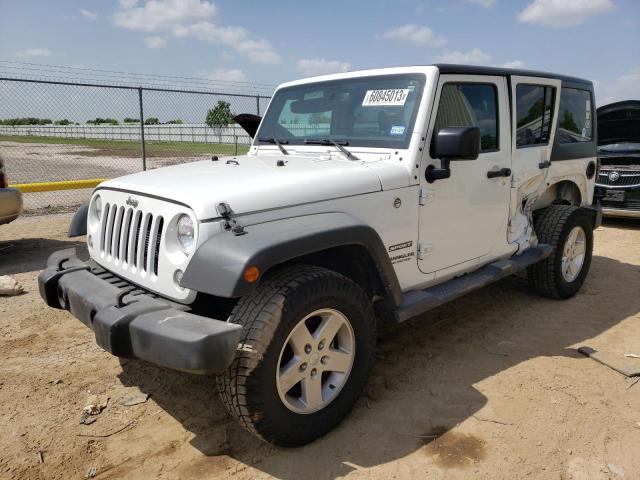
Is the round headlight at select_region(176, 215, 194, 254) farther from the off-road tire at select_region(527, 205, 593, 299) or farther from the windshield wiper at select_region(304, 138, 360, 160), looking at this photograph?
the off-road tire at select_region(527, 205, 593, 299)

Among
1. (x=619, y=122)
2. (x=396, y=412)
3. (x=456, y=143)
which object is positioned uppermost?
(x=619, y=122)

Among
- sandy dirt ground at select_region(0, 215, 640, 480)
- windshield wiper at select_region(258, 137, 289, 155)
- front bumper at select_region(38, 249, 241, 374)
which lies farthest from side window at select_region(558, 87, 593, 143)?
front bumper at select_region(38, 249, 241, 374)

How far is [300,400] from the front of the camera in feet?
8.84

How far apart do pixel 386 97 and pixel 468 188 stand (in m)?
0.86

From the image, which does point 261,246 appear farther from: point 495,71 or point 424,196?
point 495,71

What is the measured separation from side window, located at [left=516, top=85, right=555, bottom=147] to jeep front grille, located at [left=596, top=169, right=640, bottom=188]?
14.7 feet

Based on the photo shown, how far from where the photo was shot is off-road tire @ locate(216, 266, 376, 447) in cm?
239

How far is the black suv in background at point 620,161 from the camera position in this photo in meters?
8.10

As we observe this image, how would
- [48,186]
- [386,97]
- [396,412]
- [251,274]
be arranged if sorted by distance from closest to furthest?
[251,274], [396,412], [386,97], [48,186]

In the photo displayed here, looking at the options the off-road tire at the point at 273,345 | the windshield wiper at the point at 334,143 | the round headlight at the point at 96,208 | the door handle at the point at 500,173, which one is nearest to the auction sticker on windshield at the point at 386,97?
the windshield wiper at the point at 334,143

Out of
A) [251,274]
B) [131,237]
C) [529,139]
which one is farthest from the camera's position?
[529,139]

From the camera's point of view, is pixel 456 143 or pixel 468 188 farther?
pixel 468 188

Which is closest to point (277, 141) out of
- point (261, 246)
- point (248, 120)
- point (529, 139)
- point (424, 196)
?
point (248, 120)

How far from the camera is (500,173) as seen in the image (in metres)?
3.92
